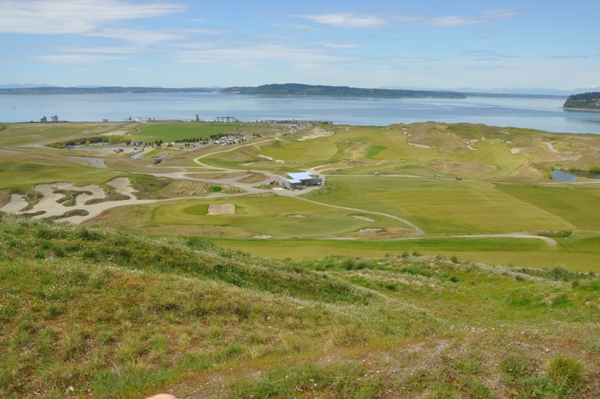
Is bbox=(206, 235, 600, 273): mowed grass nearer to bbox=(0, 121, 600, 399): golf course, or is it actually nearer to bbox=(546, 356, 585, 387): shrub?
bbox=(0, 121, 600, 399): golf course

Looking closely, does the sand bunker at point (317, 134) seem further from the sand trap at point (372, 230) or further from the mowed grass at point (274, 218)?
the sand trap at point (372, 230)

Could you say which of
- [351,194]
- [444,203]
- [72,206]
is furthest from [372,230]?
[72,206]

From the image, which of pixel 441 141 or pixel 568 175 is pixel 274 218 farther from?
pixel 441 141

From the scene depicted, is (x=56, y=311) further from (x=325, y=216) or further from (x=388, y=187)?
(x=388, y=187)

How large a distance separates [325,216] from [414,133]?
94.1m

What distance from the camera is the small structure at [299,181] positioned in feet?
225

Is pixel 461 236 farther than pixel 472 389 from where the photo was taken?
Yes

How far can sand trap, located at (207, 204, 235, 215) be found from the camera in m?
53.2

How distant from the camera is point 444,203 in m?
56.5

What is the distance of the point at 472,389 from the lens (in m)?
7.36

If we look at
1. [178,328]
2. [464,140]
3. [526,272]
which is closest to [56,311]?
[178,328]

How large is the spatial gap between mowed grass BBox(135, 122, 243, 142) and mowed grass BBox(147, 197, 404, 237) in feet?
305

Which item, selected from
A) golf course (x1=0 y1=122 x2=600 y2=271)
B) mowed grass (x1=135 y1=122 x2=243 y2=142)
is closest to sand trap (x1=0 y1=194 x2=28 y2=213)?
golf course (x1=0 y1=122 x2=600 y2=271)

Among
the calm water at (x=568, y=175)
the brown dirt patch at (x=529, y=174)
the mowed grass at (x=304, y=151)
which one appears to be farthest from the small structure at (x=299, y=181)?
the calm water at (x=568, y=175)
